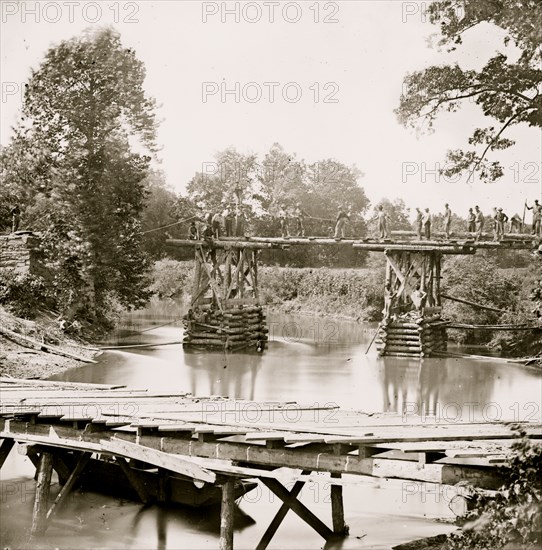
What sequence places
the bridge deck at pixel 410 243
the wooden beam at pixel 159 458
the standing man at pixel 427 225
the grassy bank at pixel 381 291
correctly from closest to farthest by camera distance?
1. the wooden beam at pixel 159 458
2. the bridge deck at pixel 410 243
3. the standing man at pixel 427 225
4. the grassy bank at pixel 381 291

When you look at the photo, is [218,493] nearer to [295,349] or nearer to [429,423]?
[429,423]

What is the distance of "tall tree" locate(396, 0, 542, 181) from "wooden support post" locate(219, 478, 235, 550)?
7203 millimetres

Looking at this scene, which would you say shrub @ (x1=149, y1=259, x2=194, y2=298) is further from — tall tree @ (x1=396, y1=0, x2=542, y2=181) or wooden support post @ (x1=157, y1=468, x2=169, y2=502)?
wooden support post @ (x1=157, y1=468, x2=169, y2=502)

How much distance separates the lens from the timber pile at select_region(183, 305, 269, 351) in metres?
25.6

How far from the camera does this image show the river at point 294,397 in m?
9.80

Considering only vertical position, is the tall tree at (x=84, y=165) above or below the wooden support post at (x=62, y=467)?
above

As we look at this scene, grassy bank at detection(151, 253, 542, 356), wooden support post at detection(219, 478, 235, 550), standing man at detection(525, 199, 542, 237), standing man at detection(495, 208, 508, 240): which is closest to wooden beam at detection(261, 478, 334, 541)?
wooden support post at detection(219, 478, 235, 550)

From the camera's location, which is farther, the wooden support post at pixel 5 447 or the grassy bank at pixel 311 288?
the grassy bank at pixel 311 288

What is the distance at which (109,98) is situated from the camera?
2586cm

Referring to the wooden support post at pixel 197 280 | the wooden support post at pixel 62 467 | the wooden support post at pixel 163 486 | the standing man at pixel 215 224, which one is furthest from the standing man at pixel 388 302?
the wooden support post at pixel 62 467

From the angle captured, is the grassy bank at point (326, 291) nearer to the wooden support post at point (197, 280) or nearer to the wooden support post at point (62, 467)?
the wooden support post at point (197, 280)

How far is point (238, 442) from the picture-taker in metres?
8.45

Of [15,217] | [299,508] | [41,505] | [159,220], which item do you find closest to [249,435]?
[299,508]

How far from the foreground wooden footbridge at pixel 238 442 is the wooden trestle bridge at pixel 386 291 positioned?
1397 centimetres
